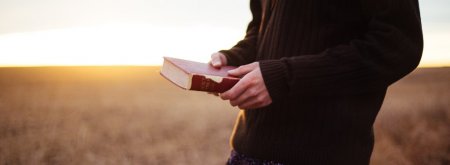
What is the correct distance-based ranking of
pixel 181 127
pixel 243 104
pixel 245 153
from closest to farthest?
pixel 243 104 → pixel 245 153 → pixel 181 127

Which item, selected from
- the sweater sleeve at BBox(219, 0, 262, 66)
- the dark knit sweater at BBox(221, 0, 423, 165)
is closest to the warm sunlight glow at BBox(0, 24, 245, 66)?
the sweater sleeve at BBox(219, 0, 262, 66)

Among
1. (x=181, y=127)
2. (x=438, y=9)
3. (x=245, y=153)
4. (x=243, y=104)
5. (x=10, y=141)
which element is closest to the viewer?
(x=243, y=104)

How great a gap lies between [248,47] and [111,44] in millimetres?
936

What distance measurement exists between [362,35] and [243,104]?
20 centimetres

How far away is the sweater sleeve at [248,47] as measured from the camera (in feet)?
2.29

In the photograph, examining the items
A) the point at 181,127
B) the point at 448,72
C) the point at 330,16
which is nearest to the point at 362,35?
the point at 330,16

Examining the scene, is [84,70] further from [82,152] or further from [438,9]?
[438,9]

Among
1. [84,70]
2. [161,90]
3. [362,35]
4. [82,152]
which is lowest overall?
[82,152]

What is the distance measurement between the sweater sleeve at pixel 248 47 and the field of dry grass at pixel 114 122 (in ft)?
3.21

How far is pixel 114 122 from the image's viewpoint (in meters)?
1.60

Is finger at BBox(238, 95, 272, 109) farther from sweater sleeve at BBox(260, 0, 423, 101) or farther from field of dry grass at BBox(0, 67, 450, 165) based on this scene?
field of dry grass at BBox(0, 67, 450, 165)

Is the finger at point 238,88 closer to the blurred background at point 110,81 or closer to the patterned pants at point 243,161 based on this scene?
the patterned pants at point 243,161

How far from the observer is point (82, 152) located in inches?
59.9

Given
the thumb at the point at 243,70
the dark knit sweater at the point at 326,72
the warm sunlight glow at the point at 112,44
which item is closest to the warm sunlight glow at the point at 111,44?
the warm sunlight glow at the point at 112,44
